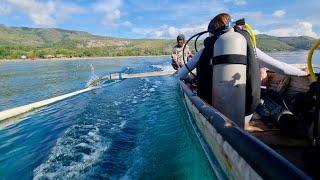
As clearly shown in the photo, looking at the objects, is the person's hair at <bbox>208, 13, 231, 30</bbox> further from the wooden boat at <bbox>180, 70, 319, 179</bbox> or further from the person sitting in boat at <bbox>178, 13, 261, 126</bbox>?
the wooden boat at <bbox>180, 70, 319, 179</bbox>

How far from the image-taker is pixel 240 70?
3.79 m

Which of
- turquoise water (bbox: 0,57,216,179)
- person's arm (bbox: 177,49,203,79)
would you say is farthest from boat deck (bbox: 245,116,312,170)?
person's arm (bbox: 177,49,203,79)

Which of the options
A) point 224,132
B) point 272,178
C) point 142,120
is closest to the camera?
point 272,178

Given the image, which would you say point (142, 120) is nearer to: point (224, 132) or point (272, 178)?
point (224, 132)

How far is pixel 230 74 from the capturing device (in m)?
3.82

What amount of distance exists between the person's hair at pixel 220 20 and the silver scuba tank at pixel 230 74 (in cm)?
15

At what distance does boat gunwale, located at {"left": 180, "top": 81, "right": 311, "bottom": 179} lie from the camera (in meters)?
1.77

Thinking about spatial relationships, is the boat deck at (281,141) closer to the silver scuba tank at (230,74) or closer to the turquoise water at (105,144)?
the silver scuba tank at (230,74)

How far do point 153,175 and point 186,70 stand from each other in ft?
5.19

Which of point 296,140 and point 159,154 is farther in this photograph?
point 159,154

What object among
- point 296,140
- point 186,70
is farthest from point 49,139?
point 296,140

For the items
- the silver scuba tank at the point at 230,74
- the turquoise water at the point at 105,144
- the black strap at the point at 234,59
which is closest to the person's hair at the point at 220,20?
the silver scuba tank at the point at 230,74

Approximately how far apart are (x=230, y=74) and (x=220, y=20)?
70 cm

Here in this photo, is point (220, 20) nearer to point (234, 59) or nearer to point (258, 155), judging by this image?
point (234, 59)
